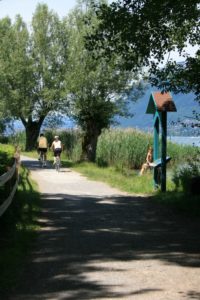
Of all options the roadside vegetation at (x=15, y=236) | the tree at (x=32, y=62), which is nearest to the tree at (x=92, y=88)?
the tree at (x=32, y=62)

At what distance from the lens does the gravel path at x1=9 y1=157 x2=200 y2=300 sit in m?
6.32

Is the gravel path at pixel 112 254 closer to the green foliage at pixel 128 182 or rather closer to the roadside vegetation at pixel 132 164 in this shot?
the roadside vegetation at pixel 132 164

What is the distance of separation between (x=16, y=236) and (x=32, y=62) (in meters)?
38.3

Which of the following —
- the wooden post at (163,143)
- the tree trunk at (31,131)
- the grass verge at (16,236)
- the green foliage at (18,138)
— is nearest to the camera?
the grass verge at (16,236)

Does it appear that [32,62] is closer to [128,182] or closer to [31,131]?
[31,131]

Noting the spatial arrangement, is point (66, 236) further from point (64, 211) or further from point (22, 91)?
point (22, 91)

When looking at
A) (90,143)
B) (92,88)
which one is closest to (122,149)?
(90,143)

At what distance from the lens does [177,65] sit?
47.9ft

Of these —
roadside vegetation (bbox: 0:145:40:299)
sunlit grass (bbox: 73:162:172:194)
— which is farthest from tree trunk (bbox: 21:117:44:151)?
roadside vegetation (bbox: 0:145:40:299)

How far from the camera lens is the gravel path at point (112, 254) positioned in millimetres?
6320

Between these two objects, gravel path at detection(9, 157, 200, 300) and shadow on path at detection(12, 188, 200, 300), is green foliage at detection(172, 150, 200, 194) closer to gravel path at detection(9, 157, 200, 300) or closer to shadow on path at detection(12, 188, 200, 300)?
gravel path at detection(9, 157, 200, 300)

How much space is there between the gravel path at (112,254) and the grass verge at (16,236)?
6.6 inches

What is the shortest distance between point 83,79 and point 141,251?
2444cm

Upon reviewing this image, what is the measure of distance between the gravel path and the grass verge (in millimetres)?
167
